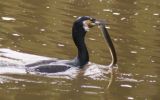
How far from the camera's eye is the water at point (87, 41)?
13.1 meters

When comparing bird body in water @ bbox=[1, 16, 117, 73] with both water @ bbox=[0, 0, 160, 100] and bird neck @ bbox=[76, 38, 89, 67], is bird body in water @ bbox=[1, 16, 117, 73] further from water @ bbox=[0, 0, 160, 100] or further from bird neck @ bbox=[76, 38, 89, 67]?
water @ bbox=[0, 0, 160, 100]

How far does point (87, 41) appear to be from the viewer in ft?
59.2

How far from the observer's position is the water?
13.1 meters

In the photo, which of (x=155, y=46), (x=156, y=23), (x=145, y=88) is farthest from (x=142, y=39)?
(x=145, y=88)

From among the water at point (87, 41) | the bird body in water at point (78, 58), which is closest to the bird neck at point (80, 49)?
the bird body in water at point (78, 58)

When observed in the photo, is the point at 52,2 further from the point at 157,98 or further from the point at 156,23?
the point at 157,98

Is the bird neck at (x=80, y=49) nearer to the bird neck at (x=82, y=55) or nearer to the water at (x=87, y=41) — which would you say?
the bird neck at (x=82, y=55)

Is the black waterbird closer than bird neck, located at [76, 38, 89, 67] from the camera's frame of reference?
Yes

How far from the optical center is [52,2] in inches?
925

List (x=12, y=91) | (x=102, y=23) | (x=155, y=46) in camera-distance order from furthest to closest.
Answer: (x=155, y=46), (x=102, y=23), (x=12, y=91)

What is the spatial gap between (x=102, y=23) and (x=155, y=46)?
10.5ft

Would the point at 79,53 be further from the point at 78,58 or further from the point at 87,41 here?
the point at 87,41

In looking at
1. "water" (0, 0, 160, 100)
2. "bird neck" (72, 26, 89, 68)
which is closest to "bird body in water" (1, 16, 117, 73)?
"bird neck" (72, 26, 89, 68)

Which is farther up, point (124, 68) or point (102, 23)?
point (102, 23)
